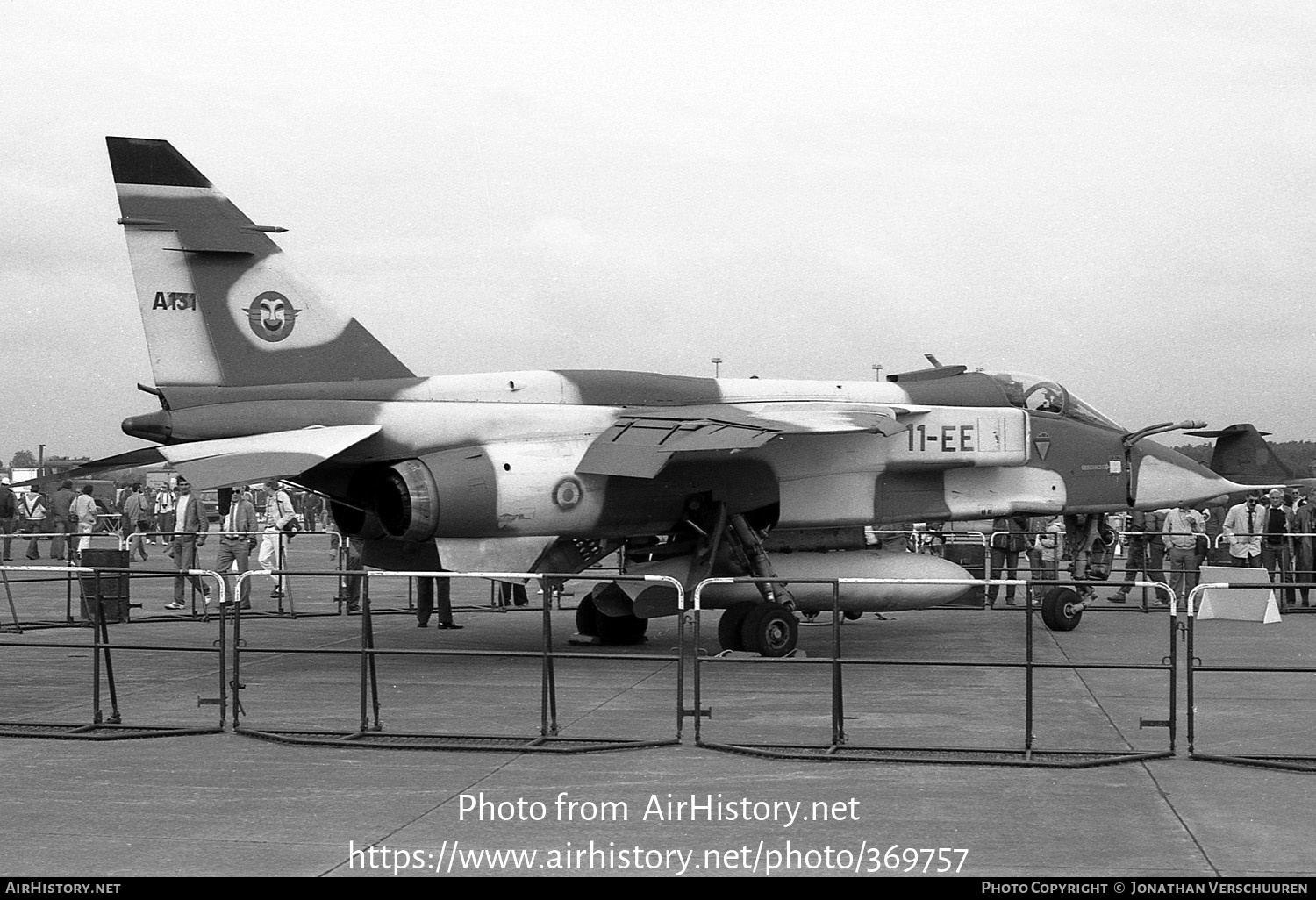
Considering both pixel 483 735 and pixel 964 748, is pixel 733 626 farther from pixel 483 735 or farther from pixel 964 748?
pixel 964 748

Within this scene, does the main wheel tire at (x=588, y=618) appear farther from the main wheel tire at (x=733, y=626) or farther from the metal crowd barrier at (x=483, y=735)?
the metal crowd barrier at (x=483, y=735)

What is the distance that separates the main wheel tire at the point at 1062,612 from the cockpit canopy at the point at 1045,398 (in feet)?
6.42

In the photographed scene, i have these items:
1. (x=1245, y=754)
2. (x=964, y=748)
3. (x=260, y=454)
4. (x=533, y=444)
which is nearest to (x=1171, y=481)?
(x=533, y=444)

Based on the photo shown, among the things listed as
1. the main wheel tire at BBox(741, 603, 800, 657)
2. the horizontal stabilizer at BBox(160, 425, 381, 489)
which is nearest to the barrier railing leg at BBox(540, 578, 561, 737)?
the horizontal stabilizer at BBox(160, 425, 381, 489)

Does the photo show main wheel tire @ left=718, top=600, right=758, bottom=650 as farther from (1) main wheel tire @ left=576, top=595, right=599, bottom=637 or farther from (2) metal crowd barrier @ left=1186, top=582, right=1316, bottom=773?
(2) metal crowd barrier @ left=1186, top=582, right=1316, bottom=773

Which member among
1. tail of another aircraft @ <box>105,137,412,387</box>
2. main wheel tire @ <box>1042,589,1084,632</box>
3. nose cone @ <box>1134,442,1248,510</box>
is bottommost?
main wheel tire @ <box>1042,589,1084,632</box>

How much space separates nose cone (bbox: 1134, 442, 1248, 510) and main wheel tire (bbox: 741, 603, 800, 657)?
17.5 feet

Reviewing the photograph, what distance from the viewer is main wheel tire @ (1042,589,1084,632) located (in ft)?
52.1

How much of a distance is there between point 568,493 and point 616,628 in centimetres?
268

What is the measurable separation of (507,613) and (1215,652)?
8888mm

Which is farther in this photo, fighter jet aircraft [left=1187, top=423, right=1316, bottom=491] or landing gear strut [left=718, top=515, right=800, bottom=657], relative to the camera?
fighter jet aircraft [left=1187, top=423, right=1316, bottom=491]
